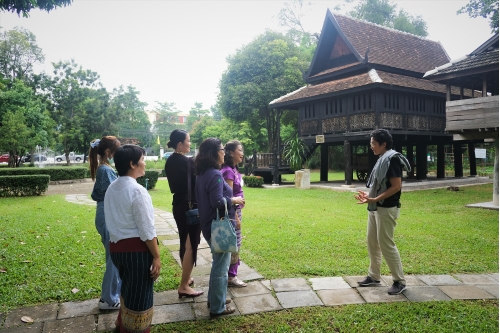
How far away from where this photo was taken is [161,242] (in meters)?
6.54

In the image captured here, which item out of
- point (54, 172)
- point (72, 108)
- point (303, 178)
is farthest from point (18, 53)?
point (303, 178)

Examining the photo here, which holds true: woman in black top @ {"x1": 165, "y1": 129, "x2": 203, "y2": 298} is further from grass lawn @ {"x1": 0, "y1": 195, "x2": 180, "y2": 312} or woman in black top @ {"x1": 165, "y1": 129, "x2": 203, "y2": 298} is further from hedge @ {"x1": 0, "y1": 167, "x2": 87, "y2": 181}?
hedge @ {"x1": 0, "y1": 167, "x2": 87, "y2": 181}

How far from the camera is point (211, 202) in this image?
3379mm

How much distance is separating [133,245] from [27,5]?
6.40m

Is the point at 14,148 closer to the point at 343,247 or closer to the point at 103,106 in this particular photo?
the point at 103,106

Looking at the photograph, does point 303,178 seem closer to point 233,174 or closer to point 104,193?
point 233,174

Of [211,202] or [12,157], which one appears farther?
[12,157]

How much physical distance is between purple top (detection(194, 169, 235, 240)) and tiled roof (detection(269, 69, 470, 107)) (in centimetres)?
1266

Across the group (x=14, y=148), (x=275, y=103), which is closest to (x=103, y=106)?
(x=14, y=148)

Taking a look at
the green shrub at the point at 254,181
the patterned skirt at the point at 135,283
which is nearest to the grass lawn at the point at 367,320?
the patterned skirt at the point at 135,283

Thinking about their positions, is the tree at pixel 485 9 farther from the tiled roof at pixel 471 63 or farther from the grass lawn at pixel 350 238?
the grass lawn at pixel 350 238

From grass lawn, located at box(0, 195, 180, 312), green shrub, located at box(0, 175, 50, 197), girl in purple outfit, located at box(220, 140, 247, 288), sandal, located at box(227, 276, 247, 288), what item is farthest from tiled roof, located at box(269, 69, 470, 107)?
sandal, located at box(227, 276, 247, 288)

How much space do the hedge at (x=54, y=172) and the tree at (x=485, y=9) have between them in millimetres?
21568

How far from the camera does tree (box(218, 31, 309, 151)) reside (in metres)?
27.3
